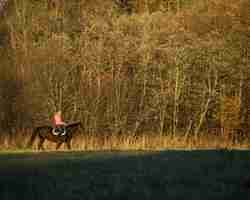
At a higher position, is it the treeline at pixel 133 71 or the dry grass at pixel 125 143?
the treeline at pixel 133 71

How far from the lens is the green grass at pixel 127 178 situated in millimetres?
8023

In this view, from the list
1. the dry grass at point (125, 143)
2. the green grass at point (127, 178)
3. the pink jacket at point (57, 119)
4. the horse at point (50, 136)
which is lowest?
the dry grass at point (125, 143)

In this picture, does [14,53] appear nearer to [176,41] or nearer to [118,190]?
[176,41]

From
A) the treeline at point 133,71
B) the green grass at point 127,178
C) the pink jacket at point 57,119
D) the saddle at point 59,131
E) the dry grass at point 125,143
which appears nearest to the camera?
the green grass at point 127,178

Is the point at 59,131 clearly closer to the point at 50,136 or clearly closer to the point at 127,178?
the point at 50,136

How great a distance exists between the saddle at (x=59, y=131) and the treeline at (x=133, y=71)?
3532mm

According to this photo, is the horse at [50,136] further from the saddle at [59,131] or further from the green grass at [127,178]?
the green grass at [127,178]

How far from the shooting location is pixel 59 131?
64.3ft

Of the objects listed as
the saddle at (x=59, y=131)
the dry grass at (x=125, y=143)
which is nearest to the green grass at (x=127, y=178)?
the saddle at (x=59, y=131)

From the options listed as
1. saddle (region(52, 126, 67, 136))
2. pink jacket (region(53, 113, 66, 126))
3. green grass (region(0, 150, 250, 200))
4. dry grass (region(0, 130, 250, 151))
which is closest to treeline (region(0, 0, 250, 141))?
dry grass (region(0, 130, 250, 151))

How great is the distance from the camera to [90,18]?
27078mm

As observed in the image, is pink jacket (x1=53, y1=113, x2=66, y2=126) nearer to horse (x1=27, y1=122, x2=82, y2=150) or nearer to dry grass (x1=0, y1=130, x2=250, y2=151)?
horse (x1=27, y1=122, x2=82, y2=150)

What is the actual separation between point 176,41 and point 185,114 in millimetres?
3032

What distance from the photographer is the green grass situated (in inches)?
316
